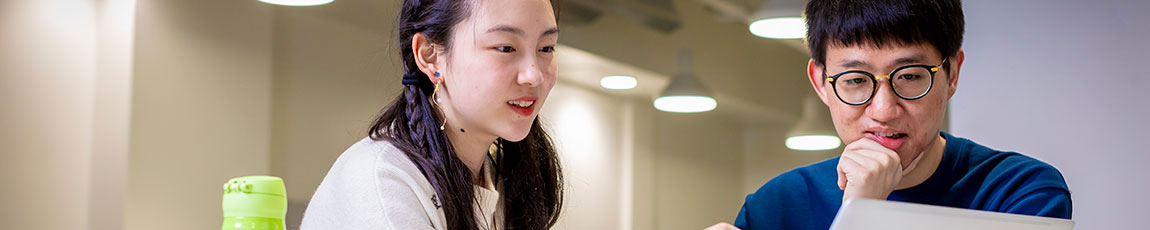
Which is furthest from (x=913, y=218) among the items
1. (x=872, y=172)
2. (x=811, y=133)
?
(x=811, y=133)

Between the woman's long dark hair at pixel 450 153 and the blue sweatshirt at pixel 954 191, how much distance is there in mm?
284

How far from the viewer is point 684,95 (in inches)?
106

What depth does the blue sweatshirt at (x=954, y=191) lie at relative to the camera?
1.10 meters

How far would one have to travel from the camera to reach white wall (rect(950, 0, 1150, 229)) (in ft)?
7.07

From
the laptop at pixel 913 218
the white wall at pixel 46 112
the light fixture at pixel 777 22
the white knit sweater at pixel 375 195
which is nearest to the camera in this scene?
the laptop at pixel 913 218

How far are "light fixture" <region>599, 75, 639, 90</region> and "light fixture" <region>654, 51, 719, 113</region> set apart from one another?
0.28 ft

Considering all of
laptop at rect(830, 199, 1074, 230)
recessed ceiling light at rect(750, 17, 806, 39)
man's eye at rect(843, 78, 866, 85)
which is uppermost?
recessed ceiling light at rect(750, 17, 806, 39)

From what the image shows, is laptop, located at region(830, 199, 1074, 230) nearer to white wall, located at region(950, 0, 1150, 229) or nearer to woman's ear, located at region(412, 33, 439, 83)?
woman's ear, located at region(412, 33, 439, 83)

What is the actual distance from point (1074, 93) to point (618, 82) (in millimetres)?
1115

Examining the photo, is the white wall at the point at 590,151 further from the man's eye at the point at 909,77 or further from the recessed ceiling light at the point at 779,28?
the man's eye at the point at 909,77

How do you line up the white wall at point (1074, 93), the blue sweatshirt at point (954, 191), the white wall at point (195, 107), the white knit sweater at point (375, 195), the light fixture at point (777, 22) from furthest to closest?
the light fixture at point (777, 22), the white wall at point (1074, 93), the white wall at point (195, 107), the blue sweatshirt at point (954, 191), the white knit sweater at point (375, 195)

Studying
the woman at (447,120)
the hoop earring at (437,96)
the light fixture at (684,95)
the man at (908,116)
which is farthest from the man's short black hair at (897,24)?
the light fixture at (684,95)

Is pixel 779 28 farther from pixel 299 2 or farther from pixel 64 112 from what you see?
pixel 64 112

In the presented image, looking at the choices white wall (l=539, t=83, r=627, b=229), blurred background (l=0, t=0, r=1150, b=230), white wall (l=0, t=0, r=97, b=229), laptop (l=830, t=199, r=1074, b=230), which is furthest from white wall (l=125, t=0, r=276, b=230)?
laptop (l=830, t=199, r=1074, b=230)
